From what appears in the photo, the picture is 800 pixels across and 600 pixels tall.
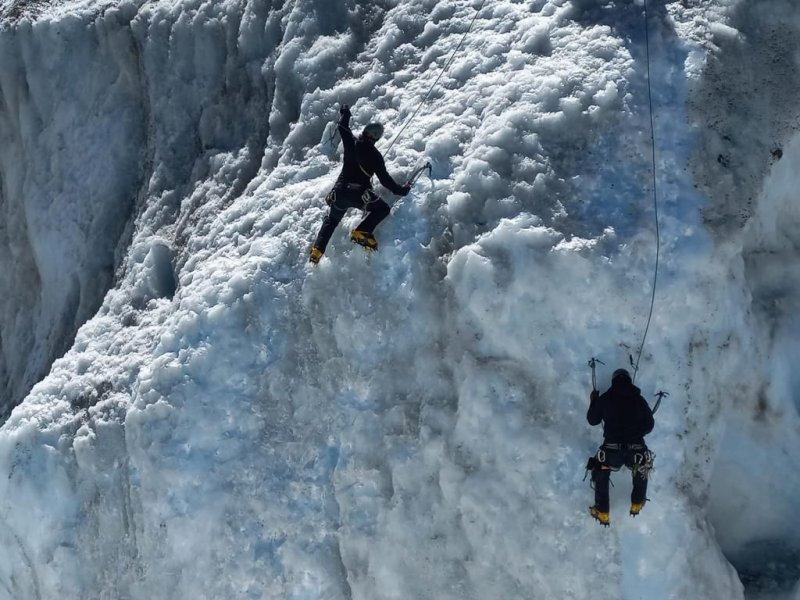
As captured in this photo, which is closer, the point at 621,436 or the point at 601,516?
the point at 621,436

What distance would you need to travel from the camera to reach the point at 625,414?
6.59 metres

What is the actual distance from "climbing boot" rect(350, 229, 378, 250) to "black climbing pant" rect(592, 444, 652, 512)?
259 cm

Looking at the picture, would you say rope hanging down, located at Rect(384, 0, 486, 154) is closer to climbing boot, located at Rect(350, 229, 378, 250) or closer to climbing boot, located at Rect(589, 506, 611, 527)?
climbing boot, located at Rect(350, 229, 378, 250)

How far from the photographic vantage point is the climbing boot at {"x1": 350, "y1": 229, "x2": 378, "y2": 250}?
7.59 metres

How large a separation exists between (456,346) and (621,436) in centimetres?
160

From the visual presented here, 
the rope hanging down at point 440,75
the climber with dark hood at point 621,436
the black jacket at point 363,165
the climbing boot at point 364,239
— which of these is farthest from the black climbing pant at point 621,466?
the rope hanging down at point 440,75

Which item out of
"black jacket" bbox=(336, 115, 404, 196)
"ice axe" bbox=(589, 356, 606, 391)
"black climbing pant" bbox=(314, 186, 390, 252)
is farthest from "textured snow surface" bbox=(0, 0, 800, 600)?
"black jacket" bbox=(336, 115, 404, 196)

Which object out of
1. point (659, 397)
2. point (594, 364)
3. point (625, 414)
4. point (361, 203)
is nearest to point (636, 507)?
point (625, 414)

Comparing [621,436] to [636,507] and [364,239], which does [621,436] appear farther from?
[364,239]

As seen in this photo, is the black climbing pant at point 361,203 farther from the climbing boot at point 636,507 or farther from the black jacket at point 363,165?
the climbing boot at point 636,507

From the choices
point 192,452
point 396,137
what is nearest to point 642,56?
point 396,137

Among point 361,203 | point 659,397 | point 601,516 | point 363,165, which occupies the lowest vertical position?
point 601,516

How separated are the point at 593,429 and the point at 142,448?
4203 mm

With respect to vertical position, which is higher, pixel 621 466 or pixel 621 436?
pixel 621 436
